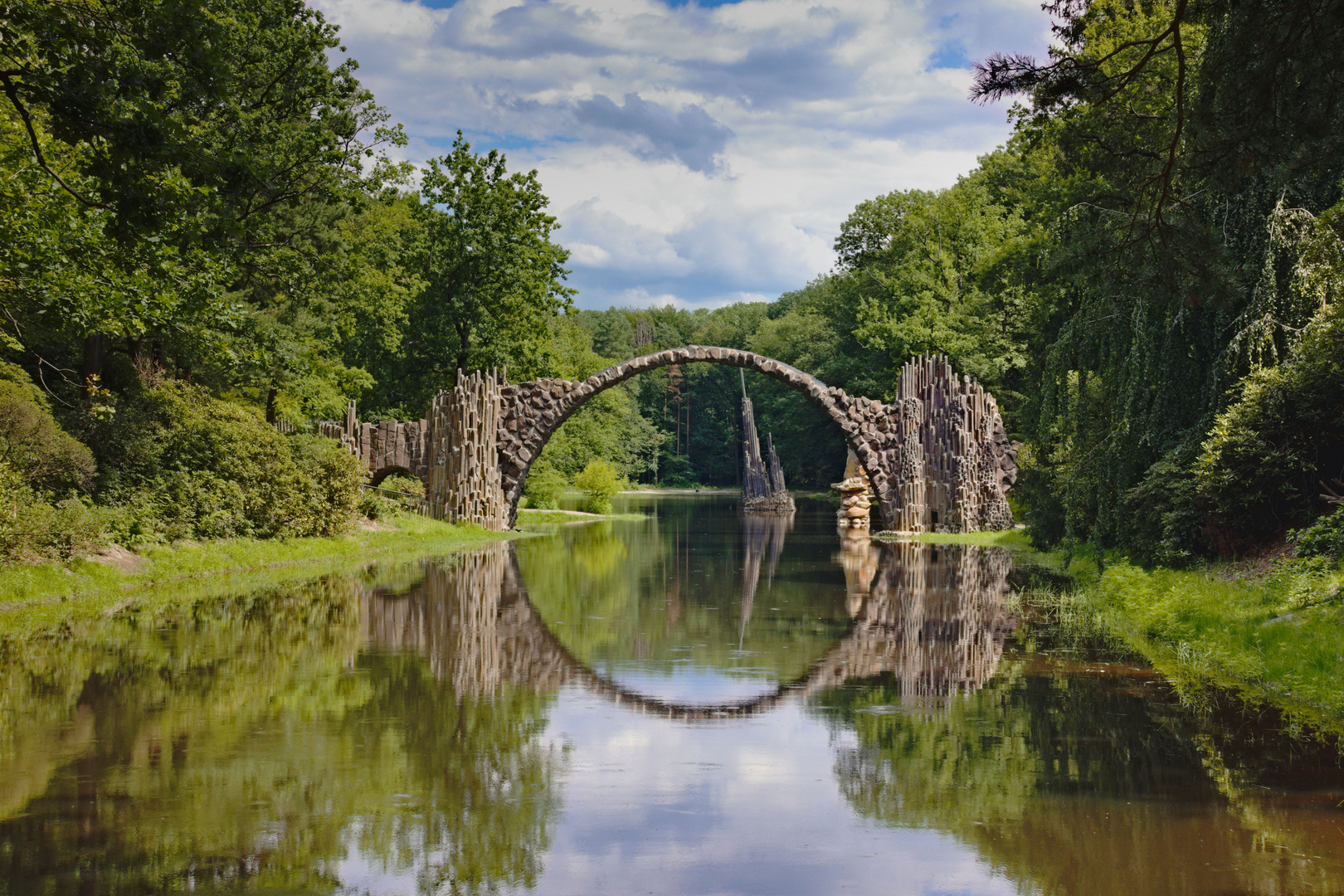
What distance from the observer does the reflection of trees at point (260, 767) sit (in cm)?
486

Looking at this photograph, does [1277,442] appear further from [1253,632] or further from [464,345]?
[464,345]

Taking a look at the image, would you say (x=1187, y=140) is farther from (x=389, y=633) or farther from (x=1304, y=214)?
(x=389, y=633)

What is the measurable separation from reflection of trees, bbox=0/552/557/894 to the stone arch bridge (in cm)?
1871

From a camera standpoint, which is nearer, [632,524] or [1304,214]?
[1304,214]

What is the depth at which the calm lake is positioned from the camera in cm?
489

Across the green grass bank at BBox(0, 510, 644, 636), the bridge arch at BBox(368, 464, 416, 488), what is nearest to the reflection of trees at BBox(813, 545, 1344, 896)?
the green grass bank at BBox(0, 510, 644, 636)

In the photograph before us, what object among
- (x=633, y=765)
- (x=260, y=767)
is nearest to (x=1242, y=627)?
(x=633, y=765)

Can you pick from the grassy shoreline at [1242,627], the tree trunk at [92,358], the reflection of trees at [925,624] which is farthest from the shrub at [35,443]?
the grassy shoreline at [1242,627]

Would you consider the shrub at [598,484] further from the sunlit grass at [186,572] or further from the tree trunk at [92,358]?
the tree trunk at [92,358]

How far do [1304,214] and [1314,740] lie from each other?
341 inches

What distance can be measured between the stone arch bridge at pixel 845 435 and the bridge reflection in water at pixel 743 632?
8.74 metres

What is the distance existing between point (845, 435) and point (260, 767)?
26.1 m

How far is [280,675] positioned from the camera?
30.6ft

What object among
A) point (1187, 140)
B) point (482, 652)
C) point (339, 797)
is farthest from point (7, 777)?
point (1187, 140)
